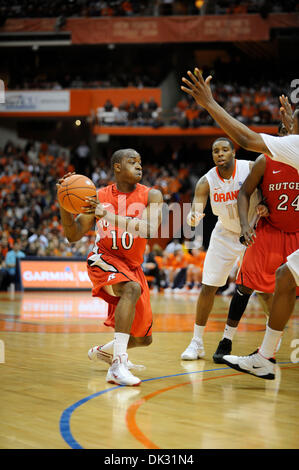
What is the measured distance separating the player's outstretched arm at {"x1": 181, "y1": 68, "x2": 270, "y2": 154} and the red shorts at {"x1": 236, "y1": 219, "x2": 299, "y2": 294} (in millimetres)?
1643

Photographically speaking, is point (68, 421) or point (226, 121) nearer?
point (68, 421)

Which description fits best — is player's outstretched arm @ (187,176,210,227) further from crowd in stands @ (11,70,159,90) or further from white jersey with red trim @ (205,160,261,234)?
crowd in stands @ (11,70,159,90)

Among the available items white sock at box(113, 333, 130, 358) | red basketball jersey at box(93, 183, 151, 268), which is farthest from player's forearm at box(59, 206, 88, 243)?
white sock at box(113, 333, 130, 358)

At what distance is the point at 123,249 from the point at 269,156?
62.4 inches

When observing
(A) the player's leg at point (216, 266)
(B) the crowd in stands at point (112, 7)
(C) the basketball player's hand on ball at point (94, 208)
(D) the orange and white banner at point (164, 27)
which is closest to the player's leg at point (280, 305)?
(C) the basketball player's hand on ball at point (94, 208)

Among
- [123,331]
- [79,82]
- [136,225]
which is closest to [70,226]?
[136,225]

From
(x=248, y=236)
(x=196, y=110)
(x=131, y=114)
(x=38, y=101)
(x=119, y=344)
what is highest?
(x=38, y=101)

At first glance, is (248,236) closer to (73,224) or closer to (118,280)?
(118,280)

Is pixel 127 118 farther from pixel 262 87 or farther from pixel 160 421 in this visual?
pixel 160 421

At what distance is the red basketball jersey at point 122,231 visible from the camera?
5.09 meters

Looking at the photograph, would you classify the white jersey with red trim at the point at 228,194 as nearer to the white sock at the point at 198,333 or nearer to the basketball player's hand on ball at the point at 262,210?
the basketball player's hand on ball at the point at 262,210

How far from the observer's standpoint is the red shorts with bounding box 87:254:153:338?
4.92m

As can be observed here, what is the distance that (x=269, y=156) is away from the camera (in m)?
4.07

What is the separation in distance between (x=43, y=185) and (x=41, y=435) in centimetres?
2057
